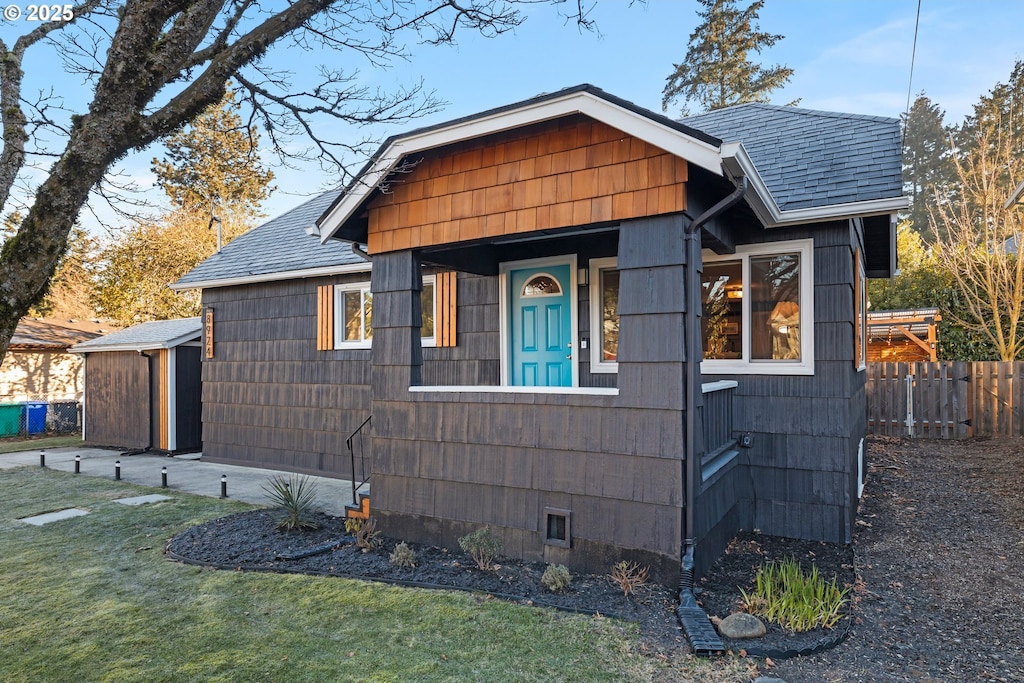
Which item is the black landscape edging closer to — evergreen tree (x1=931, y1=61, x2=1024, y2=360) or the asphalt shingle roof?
the asphalt shingle roof

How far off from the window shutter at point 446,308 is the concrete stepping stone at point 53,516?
4.53 m

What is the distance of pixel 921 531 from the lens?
20.5 ft

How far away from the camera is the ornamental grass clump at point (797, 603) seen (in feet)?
13.0

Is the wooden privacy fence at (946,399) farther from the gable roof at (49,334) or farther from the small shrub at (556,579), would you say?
the gable roof at (49,334)

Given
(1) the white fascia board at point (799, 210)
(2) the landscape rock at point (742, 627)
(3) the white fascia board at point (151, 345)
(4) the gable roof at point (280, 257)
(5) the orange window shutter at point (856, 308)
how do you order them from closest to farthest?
Answer: 1. (2) the landscape rock at point (742, 627)
2. (1) the white fascia board at point (799, 210)
3. (5) the orange window shutter at point (856, 308)
4. (4) the gable roof at point (280, 257)
5. (3) the white fascia board at point (151, 345)

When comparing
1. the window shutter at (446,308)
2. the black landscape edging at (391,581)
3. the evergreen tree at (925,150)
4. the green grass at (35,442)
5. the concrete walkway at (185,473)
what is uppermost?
the evergreen tree at (925,150)

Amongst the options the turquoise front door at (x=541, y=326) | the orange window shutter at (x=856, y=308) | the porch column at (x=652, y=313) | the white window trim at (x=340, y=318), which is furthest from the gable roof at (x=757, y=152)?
the white window trim at (x=340, y=318)

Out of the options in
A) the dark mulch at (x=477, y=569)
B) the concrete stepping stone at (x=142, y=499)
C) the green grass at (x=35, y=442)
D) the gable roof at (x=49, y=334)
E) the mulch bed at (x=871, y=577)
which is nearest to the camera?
the mulch bed at (x=871, y=577)

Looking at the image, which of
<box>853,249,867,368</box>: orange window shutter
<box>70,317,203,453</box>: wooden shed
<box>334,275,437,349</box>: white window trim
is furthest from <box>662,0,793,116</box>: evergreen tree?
<box>70,317,203,453</box>: wooden shed

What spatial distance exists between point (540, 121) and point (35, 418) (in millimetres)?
16319

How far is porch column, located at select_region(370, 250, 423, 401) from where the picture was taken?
6.03 metres

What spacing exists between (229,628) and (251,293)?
747 centimetres

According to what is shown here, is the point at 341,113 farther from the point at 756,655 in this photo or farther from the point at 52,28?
the point at 756,655

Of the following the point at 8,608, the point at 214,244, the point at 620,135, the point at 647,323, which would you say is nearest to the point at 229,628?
the point at 8,608
